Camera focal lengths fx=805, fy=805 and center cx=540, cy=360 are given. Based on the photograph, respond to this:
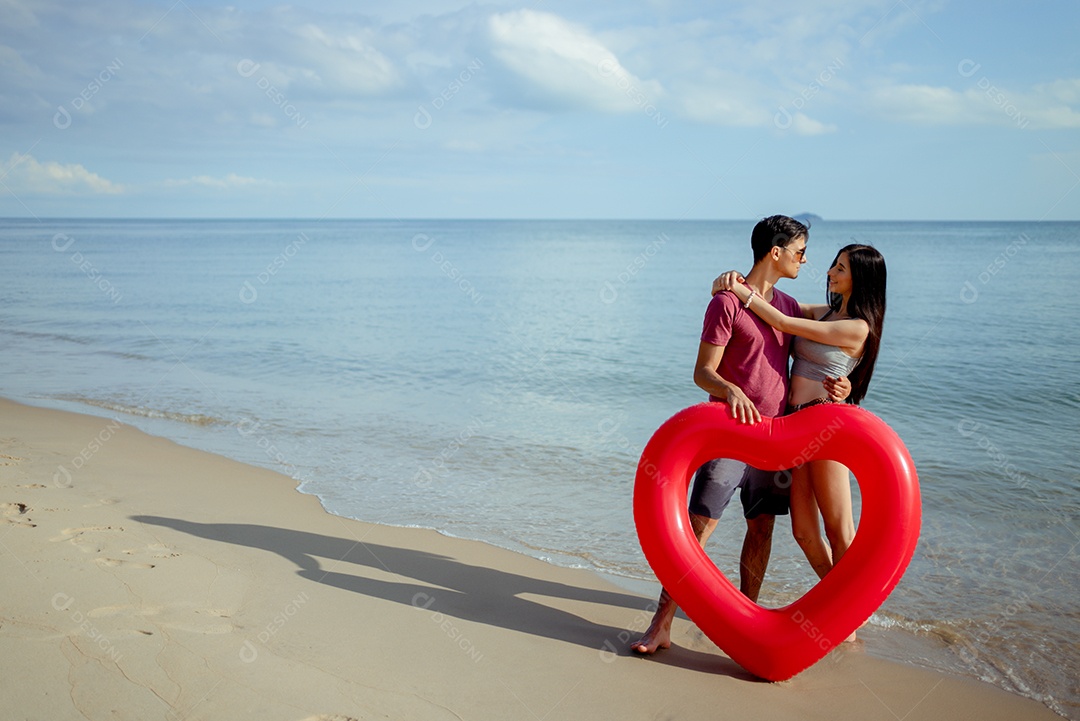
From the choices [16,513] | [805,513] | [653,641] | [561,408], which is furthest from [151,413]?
[805,513]

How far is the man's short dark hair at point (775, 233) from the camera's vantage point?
4.00m

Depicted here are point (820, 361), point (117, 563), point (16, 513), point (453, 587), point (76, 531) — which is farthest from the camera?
point (16, 513)

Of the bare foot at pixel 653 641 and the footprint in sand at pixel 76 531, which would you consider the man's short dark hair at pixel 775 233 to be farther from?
the footprint in sand at pixel 76 531

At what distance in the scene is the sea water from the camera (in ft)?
17.2

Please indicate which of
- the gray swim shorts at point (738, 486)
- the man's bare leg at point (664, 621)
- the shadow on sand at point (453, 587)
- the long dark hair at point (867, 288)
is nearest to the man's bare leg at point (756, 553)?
the gray swim shorts at point (738, 486)

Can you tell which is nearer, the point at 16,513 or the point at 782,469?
the point at 782,469

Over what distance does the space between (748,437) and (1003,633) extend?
2.11 metres

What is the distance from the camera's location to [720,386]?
3.90 metres

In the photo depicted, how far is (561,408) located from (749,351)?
6.40m

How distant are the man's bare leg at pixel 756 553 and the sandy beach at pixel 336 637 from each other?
0.41 meters

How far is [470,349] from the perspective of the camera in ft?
50.7

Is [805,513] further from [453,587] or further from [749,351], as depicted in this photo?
[453,587]

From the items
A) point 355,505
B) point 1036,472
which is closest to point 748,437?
point 355,505

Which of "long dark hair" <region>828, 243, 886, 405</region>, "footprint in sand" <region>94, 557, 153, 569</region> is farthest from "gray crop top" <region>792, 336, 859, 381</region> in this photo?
"footprint in sand" <region>94, 557, 153, 569</region>
